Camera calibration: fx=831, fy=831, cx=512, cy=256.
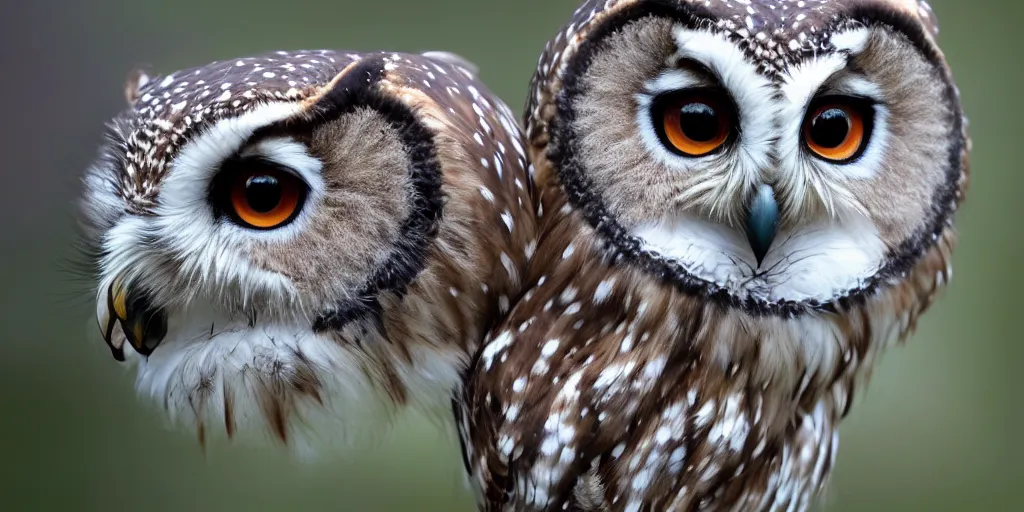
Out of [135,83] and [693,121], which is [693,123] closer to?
[693,121]

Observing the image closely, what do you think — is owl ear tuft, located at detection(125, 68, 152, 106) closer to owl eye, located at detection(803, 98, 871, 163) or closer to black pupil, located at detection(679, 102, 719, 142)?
black pupil, located at detection(679, 102, 719, 142)

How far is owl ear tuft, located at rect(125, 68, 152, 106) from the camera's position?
44.9 inches

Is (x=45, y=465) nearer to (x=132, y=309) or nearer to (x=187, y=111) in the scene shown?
(x=132, y=309)

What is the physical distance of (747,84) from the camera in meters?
0.92

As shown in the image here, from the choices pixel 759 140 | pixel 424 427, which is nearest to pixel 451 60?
pixel 759 140

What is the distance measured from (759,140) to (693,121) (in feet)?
0.27

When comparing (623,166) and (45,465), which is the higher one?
(623,166)

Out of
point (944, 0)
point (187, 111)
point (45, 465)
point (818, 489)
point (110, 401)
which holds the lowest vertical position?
point (45, 465)

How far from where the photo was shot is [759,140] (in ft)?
3.10

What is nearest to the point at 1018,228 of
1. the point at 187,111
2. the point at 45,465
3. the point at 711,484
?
the point at 711,484

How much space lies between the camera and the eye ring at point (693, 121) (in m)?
0.98

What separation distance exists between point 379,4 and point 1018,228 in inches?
98.9

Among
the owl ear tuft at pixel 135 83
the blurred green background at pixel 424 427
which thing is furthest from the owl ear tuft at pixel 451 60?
the blurred green background at pixel 424 427

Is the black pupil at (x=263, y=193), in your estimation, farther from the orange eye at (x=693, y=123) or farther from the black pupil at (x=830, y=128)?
the black pupil at (x=830, y=128)
